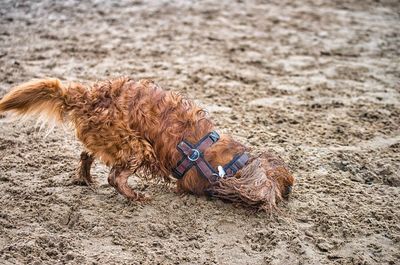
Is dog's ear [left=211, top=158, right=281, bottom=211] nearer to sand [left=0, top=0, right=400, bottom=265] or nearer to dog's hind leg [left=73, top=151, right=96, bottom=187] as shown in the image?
sand [left=0, top=0, right=400, bottom=265]

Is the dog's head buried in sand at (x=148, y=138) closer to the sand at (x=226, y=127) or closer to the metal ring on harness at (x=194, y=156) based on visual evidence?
the metal ring on harness at (x=194, y=156)

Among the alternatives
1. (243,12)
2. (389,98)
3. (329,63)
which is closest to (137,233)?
(389,98)

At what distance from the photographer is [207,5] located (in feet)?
30.4

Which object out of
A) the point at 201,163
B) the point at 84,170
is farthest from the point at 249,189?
the point at 84,170

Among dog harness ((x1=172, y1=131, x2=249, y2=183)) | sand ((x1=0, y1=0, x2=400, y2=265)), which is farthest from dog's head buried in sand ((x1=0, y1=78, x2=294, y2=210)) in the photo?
sand ((x1=0, y1=0, x2=400, y2=265))

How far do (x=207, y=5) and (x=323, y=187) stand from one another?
596 cm

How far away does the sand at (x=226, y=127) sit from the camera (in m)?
3.28

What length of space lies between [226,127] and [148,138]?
1410mm

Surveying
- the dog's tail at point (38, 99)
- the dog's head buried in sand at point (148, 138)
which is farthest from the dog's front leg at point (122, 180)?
the dog's tail at point (38, 99)

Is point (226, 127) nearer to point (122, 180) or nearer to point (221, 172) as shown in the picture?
point (221, 172)

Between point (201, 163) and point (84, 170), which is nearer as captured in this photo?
point (201, 163)

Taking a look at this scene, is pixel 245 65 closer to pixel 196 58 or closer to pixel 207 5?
pixel 196 58

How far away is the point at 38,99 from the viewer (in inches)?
141

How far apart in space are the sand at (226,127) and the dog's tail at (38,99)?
55cm
